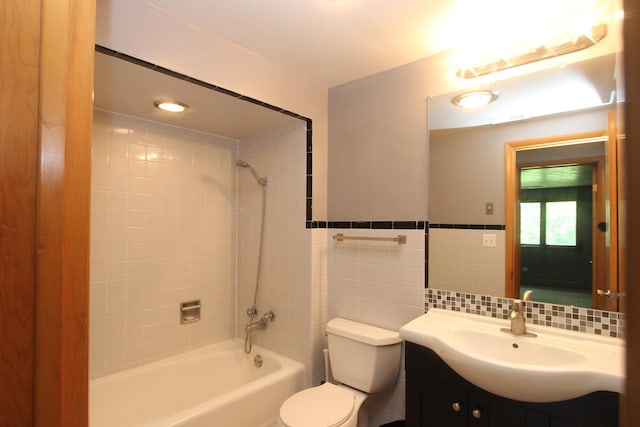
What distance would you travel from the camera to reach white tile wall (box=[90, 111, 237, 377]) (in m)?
1.97

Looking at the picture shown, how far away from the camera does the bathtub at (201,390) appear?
1.67 m

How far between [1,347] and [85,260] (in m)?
0.23

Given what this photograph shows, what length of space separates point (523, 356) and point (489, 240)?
0.53 meters

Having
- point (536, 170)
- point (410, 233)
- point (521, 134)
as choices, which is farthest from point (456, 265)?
point (521, 134)

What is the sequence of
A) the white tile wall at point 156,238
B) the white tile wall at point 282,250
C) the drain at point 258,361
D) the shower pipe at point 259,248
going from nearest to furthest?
the white tile wall at point 156,238 < the white tile wall at point 282,250 < the drain at point 258,361 < the shower pipe at point 259,248

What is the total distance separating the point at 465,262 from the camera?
5.45ft

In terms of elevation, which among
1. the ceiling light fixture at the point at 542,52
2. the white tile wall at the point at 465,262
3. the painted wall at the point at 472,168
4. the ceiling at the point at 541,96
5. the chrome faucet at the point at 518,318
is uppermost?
the ceiling light fixture at the point at 542,52

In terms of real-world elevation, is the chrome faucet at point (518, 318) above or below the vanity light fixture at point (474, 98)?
below

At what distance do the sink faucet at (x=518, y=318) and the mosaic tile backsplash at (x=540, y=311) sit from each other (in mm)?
32

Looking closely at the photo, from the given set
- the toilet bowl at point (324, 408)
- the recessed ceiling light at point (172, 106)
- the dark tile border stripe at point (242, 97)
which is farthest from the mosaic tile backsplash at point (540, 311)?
the recessed ceiling light at point (172, 106)

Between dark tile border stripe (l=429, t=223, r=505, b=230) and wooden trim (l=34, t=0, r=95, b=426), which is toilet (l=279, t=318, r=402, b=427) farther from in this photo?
wooden trim (l=34, t=0, r=95, b=426)

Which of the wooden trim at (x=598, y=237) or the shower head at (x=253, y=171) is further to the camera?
the shower head at (x=253, y=171)

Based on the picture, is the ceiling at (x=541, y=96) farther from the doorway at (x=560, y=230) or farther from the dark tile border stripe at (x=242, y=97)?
the dark tile border stripe at (x=242, y=97)

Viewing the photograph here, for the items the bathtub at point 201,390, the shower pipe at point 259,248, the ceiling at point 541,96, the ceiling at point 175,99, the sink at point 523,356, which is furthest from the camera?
the shower pipe at point 259,248
